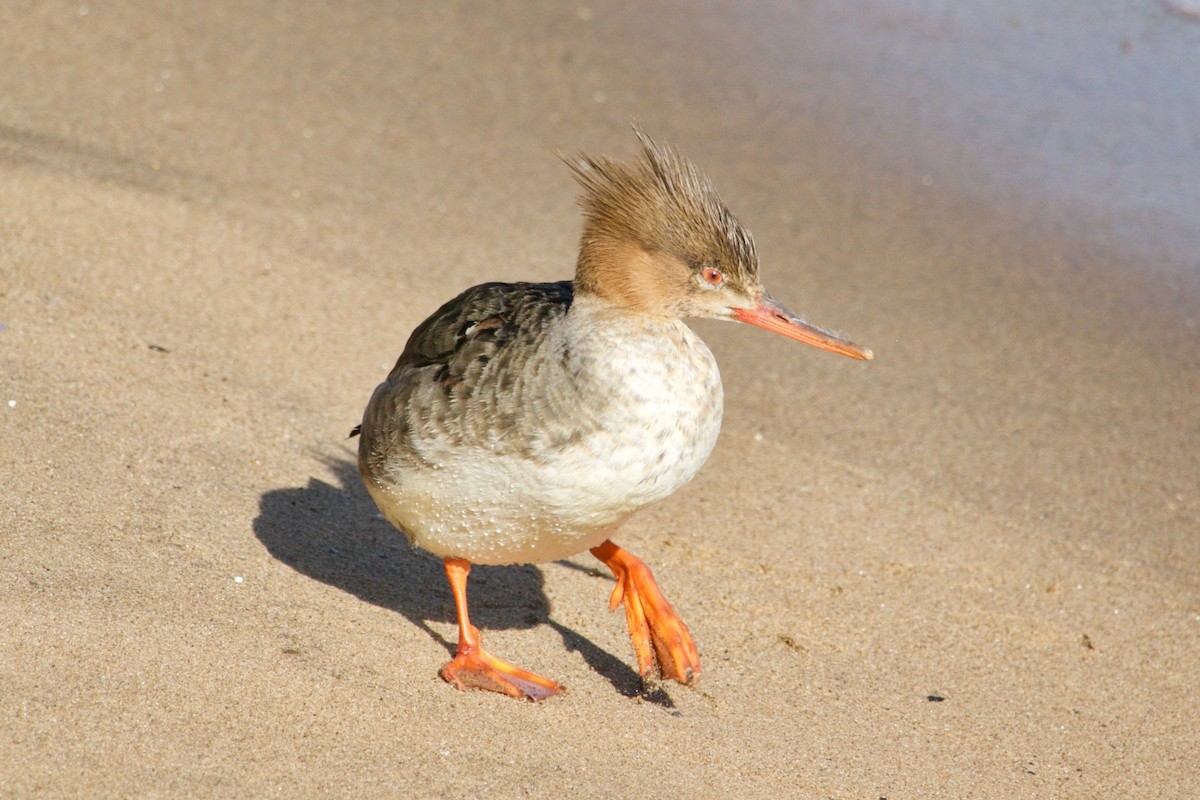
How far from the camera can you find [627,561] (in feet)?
15.1

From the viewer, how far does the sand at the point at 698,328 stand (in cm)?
399

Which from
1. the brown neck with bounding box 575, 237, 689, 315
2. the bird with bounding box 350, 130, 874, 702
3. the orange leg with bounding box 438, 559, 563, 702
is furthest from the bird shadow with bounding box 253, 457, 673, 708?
the brown neck with bounding box 575, 237, 689, 315

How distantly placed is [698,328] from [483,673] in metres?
3.12

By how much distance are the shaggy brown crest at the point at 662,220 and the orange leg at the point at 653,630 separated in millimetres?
1103

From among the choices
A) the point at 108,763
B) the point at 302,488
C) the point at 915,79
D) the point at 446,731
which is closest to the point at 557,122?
the point at 915,79

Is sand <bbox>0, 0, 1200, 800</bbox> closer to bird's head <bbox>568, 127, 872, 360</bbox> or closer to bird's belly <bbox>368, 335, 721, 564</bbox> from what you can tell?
bird's belly <bbox>368, 335, 721, 564</bbox>

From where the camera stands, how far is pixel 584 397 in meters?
3.84

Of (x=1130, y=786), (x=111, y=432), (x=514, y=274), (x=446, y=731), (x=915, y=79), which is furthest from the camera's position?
(x=915, y=79)

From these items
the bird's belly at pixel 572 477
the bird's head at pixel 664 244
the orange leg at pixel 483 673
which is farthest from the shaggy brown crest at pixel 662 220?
the orange leg at pixel 483 673

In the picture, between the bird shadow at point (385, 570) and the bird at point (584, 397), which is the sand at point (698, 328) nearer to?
the bird shadow at point (385, 570)

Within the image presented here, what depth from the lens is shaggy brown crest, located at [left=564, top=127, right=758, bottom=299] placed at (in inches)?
158

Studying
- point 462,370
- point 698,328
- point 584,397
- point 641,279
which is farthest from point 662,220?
point 698,328

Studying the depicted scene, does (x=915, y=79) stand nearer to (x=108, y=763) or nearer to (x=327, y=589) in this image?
(x=327, y=589)

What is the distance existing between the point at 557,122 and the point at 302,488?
4090 mm
